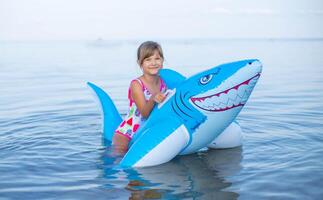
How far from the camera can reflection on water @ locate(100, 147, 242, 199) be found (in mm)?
3654

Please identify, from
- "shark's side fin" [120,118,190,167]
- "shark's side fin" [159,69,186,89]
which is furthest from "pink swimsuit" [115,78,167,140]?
"shark's side fin" [120,118,190,167]

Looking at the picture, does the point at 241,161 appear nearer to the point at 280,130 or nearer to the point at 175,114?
the point at 175,114

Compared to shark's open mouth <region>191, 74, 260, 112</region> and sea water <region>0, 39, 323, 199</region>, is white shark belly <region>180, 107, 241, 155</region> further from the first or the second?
sea water <region>0, 39, 323, 199</region>

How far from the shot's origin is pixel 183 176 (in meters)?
4.13

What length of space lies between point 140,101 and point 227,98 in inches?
40.3

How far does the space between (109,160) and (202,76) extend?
1.41 metres

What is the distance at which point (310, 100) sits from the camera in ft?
28.0

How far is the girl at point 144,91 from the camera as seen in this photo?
471cm

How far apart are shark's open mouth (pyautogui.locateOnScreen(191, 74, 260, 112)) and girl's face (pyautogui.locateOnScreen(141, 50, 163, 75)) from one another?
0.72 meters

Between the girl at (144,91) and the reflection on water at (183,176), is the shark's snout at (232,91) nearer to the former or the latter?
the girl at (144,91)

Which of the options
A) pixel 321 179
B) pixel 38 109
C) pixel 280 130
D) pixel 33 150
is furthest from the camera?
pixel 38 109

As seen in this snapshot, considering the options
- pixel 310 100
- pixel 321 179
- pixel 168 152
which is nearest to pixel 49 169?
pixel 168 152

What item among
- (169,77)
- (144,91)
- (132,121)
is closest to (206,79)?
(169,77)

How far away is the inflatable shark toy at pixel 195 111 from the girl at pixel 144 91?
252 mm
